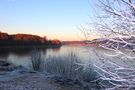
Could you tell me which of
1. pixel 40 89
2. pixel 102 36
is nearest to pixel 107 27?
pixel 102 36

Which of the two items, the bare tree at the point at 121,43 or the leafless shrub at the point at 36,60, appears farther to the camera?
the leafless shrub at the point at 36,60

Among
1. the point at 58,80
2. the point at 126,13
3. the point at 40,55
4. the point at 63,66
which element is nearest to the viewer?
the point at 126,13

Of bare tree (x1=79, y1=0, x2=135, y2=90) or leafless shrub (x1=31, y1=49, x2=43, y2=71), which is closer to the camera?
bare tree (x1=79, y1=0, x2=135, y2=90)

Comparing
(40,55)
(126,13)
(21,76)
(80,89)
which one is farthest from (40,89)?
(40,55)

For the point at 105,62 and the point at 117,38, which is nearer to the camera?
the point at 117,38

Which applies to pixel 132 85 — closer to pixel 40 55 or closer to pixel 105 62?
pixel 105 62

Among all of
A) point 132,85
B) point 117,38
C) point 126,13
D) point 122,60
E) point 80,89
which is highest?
point 126,13

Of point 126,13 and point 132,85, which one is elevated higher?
point 126,13

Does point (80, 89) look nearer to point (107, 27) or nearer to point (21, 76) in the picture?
point (21, 76)

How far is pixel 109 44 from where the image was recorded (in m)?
6.58

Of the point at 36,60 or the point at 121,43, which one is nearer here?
the point at 121,43

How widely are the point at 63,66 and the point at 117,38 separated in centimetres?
1528

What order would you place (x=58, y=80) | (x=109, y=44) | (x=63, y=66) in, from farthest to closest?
(x=63, y=66)
(x=58, y=80)
(x=109, y=44)

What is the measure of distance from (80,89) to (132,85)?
7781 mm
